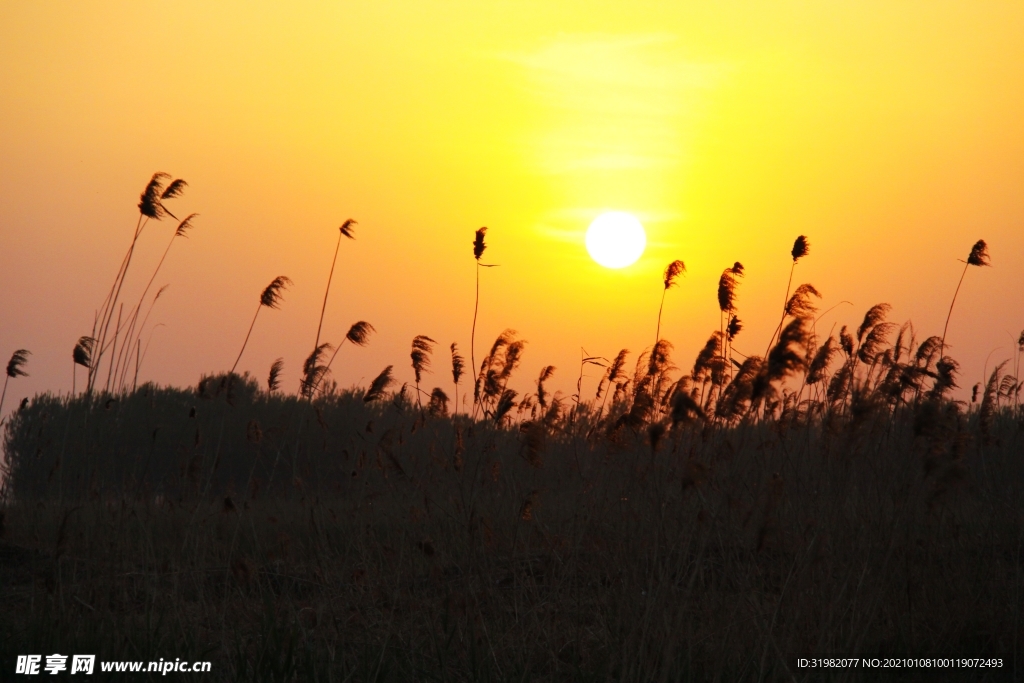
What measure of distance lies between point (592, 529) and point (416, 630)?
1.84 meters

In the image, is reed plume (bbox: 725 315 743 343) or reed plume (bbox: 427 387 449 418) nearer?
reed plume (bbox: 725 315 743 343)

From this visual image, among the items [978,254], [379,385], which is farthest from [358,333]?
[978,254]

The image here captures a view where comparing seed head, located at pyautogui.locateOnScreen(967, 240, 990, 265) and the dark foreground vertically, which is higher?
seed head, located at pyautogui.locateOnScreen(967, 240, 990, 265)

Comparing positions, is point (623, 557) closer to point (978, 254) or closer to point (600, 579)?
point (600, 579)

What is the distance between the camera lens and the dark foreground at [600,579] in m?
4.32

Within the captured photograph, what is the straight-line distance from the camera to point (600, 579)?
5793mm

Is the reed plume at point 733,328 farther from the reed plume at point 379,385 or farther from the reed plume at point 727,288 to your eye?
the reed plume at point 379,385

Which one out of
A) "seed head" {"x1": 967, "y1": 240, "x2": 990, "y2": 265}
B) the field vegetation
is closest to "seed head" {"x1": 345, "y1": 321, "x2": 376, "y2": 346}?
the field vegetation

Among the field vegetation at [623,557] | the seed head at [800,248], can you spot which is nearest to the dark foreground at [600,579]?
the field vegetation at [623,557]

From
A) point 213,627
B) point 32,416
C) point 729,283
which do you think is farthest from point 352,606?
point 32,416

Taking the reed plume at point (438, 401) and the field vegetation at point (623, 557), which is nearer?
the field vegetation at point (623, 557)

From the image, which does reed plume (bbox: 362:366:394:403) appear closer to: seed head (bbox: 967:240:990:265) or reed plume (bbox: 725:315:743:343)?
reed plume (bbox: 725:315:743:343)

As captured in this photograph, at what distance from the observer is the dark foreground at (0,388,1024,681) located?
170 inches

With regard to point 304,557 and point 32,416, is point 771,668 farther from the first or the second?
point 32,416
